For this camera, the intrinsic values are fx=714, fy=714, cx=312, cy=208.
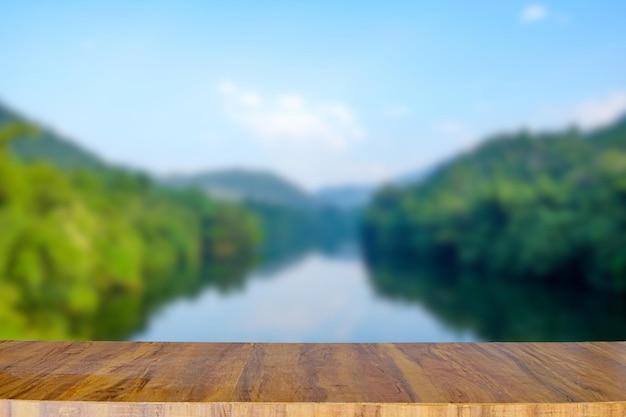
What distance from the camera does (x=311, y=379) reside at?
925 millimetres

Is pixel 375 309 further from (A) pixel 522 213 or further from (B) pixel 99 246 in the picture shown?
(B) pixel 99 246

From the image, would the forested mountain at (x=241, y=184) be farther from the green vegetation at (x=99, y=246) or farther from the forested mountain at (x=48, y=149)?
the forested mountain at (x=48, y=149)

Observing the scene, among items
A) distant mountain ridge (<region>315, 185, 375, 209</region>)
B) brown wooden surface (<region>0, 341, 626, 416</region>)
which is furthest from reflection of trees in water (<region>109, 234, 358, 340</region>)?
brown wooden surface (<region>0, 341, 626, 416</region>)

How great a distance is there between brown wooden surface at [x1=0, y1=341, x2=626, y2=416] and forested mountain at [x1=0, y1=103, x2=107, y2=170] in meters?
2.81

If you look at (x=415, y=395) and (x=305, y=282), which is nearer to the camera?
(x=415, y=395)

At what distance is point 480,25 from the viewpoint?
390 cm

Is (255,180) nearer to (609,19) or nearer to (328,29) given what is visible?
(328,29)

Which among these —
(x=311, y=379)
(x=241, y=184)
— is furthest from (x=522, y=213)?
(x=311, y=379)

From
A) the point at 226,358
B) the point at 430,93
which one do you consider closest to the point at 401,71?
the point at 430,93

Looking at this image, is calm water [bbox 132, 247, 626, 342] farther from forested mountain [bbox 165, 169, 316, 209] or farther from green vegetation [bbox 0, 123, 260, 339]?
forested mountain [bbox 165, 169, 316, 209]

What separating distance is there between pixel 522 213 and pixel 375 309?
3.54 ft

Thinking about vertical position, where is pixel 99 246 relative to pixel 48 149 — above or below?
below

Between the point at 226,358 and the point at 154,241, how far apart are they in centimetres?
312

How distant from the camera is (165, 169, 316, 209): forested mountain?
157 inches
